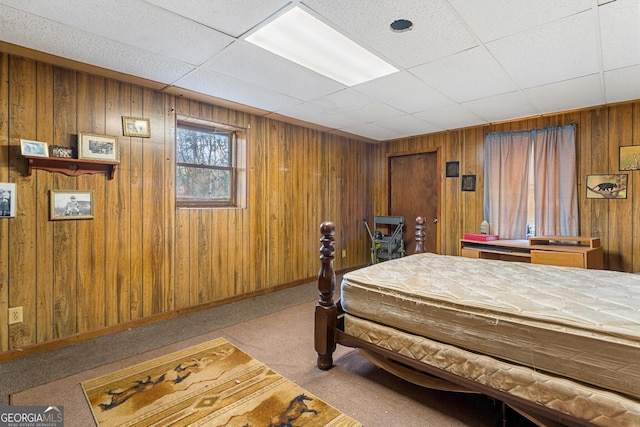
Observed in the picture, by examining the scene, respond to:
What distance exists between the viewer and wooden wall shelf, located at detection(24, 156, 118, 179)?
2377mm

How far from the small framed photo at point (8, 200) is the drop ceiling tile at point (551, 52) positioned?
3668 millimetres

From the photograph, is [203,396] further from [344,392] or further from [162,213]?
[162,213]

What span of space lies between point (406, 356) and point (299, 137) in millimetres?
3385

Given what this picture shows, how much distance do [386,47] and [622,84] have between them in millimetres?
2364

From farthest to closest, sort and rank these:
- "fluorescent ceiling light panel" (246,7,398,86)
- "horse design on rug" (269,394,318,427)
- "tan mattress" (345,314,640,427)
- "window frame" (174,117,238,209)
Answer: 1. "window frame" (174,117,238,209)
2. "fluorescent ceiling light panel" (246,7,398,86)
3. "horse design on rug" (269,394,318,427)
4. "tan mattress" (345,314,640,427)

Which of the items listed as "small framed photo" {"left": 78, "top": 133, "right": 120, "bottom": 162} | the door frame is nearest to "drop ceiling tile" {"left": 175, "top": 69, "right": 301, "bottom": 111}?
"small framed photo" {"left": 78, "top": 133, "right": 120, "bottom": 162}

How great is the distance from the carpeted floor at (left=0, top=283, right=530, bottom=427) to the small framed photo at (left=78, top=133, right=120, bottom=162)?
159 cm

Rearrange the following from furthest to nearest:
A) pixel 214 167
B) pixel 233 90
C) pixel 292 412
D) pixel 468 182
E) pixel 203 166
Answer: pixel 468 182, pixel 214 167, pixel 203 166, pixel 233 90, pixel 292 412

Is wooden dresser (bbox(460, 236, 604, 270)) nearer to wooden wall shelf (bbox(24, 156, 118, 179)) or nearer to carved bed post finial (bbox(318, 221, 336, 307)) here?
carved bed post finial (bbox(318, 221, 336, 307))

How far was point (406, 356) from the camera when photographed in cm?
180

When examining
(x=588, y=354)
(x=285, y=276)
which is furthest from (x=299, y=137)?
(x=588, y=354)

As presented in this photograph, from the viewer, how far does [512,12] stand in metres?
1.77

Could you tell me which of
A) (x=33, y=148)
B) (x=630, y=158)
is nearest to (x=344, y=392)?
(x=33, y=148)

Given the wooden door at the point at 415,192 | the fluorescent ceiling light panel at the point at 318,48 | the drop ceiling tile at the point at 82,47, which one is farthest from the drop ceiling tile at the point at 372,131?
the drop ceiling tile at the point at 82,47
